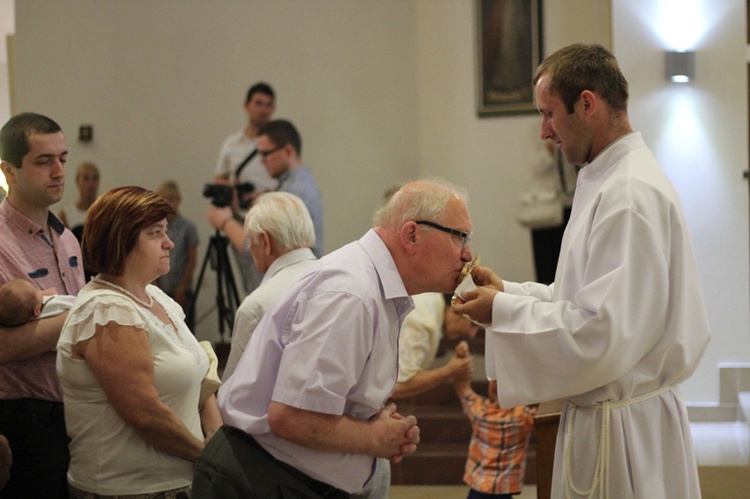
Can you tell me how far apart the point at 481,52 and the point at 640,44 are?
1.94m

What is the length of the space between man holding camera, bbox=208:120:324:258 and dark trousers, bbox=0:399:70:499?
Result: 11.8ft

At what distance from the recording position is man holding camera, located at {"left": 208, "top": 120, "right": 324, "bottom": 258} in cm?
639

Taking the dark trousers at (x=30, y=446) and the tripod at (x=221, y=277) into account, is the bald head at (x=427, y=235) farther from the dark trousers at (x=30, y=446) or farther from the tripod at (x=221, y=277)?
the tripod at (x=221, y=277)

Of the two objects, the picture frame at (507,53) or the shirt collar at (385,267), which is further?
the picture frame at (507,53)

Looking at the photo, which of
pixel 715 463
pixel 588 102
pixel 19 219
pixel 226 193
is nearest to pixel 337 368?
pixel 588 102

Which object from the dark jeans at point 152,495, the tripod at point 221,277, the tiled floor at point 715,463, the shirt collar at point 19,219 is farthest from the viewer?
the tripod at point 221,277

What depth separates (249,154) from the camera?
24.8 ft

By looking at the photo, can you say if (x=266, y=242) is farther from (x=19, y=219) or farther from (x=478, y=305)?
(x=478, y=305)

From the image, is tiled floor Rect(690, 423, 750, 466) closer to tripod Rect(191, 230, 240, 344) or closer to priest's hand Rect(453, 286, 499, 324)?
priest's hand Rect(453, 286, 499, 324)

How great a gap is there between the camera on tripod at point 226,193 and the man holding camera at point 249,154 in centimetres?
4

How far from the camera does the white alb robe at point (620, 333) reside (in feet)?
6.55

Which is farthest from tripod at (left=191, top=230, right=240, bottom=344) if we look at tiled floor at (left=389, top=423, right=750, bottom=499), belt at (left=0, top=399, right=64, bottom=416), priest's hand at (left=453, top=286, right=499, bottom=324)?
priest's hand at (left=453, top=286, right=499, bottom=324)

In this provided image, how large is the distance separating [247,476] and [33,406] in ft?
3.28

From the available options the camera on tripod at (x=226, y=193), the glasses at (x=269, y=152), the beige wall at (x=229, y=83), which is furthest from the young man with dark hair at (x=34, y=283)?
the beige wall at (x=229, y=83)
